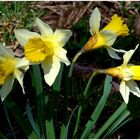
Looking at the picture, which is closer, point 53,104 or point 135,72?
point 135,72

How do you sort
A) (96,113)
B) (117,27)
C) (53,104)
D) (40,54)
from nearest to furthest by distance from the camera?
(40,54) < (117,27) < (53,104) < (96,113)

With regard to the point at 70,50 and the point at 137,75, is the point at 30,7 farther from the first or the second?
the point at 137,75

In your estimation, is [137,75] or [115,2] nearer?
[137,75]

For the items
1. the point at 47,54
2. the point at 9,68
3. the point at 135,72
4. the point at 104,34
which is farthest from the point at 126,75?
the point at 9,68

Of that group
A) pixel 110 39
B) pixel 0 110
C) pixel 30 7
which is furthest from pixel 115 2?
pixel 110 39

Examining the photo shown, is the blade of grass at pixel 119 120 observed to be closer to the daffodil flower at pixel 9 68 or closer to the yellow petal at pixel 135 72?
the yellow petal at pixel 135 72

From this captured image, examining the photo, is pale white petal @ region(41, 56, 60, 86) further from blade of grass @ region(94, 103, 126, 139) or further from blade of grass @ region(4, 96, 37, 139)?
blade of grass @ region(94, 103, 126, 139)

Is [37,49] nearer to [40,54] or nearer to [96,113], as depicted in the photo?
[40,54]
